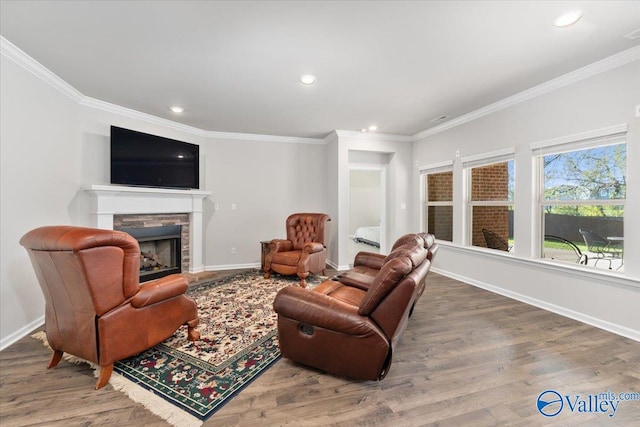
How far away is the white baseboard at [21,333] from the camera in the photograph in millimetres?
2408

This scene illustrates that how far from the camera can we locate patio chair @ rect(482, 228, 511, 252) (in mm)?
4086

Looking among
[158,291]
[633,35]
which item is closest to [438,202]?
[633,35]

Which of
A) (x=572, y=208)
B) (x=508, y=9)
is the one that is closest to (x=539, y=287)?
(x=572, y=208)

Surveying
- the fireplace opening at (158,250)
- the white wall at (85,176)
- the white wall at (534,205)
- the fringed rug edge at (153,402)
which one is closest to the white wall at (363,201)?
the white wall at (85,176)

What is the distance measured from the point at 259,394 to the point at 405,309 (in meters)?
1.10

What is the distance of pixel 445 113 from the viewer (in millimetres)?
4305

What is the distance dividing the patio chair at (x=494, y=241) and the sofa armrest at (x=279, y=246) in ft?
10.3

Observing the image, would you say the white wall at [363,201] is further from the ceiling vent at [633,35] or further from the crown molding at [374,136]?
the ceiling vent at [633,35]

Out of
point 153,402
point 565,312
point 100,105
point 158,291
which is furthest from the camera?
point 100,105

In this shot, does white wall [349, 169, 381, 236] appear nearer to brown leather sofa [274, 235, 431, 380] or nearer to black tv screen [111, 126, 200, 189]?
black tv screen [111, 126, 200, 189]

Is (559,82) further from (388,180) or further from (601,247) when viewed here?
(388,180)

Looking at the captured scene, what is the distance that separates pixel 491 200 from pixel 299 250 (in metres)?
3.13

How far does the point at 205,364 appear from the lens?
2.16m

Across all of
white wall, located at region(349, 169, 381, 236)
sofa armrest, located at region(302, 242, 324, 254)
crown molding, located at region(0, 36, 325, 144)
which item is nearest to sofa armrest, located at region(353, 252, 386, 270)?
sofa armrest, located at region(302, 242, 324, 254)
